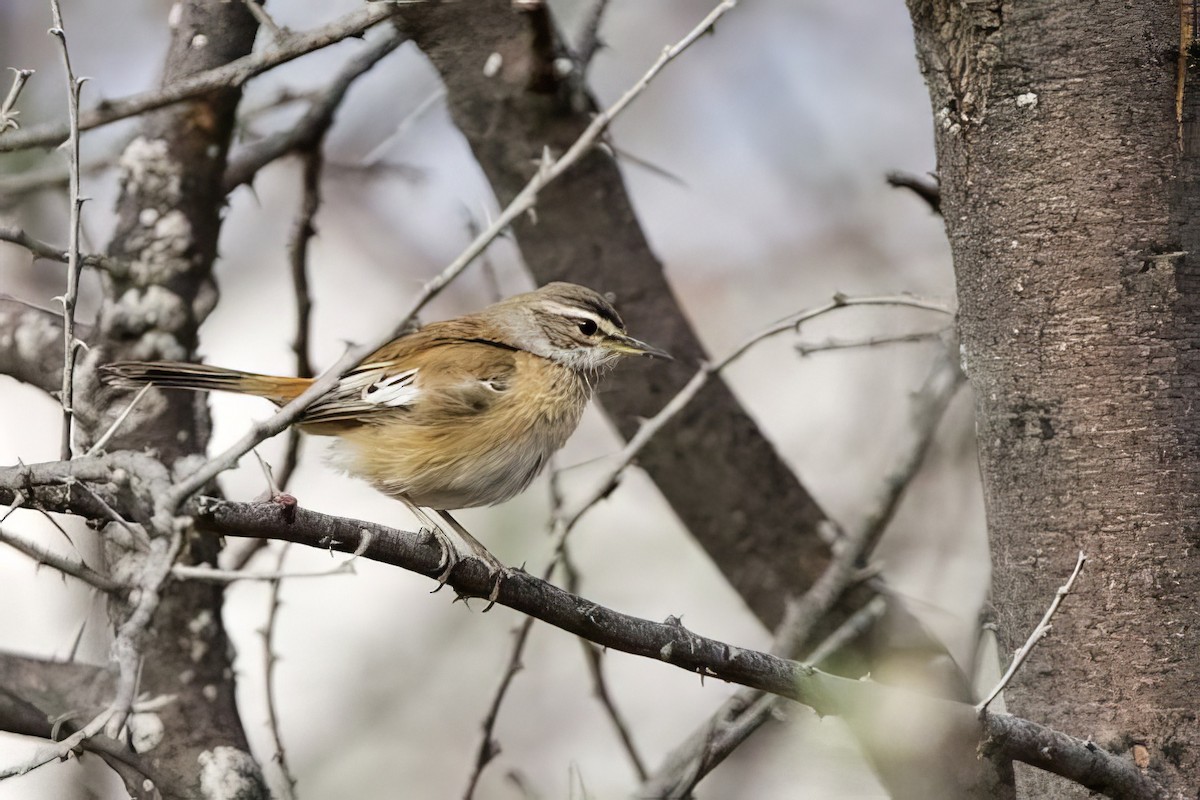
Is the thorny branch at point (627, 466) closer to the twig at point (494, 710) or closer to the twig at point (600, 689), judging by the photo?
the twig at point (494, 710)

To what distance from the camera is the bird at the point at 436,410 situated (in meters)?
3.60

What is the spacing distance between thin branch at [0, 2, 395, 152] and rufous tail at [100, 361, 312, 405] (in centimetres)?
70

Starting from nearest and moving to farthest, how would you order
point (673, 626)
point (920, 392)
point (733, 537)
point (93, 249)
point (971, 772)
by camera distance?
point (673, 626) < point (971, 772) < point (93, 249) < point (920, 392) < point (733, 537)

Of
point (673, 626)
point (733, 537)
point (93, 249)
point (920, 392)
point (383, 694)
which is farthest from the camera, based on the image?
point (383, 694)

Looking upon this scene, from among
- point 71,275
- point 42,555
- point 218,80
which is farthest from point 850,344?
point 42,555

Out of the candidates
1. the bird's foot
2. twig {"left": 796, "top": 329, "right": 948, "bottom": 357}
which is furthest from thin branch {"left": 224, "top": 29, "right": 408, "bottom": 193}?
the bird's foot

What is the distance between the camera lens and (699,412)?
497cm

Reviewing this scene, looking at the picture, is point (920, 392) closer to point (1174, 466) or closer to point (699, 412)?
point (699, 412)

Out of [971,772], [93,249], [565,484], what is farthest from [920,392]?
[565,484]

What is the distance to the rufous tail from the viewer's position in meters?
3.51

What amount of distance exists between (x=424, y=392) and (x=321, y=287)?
4804 mm

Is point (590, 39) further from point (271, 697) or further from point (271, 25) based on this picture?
point (271, 697)

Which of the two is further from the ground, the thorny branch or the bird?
the bird

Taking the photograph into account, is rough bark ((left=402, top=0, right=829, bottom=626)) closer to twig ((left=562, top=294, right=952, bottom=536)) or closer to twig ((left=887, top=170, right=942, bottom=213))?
twig ((left=562, top=294, right=952, bottom=536))
